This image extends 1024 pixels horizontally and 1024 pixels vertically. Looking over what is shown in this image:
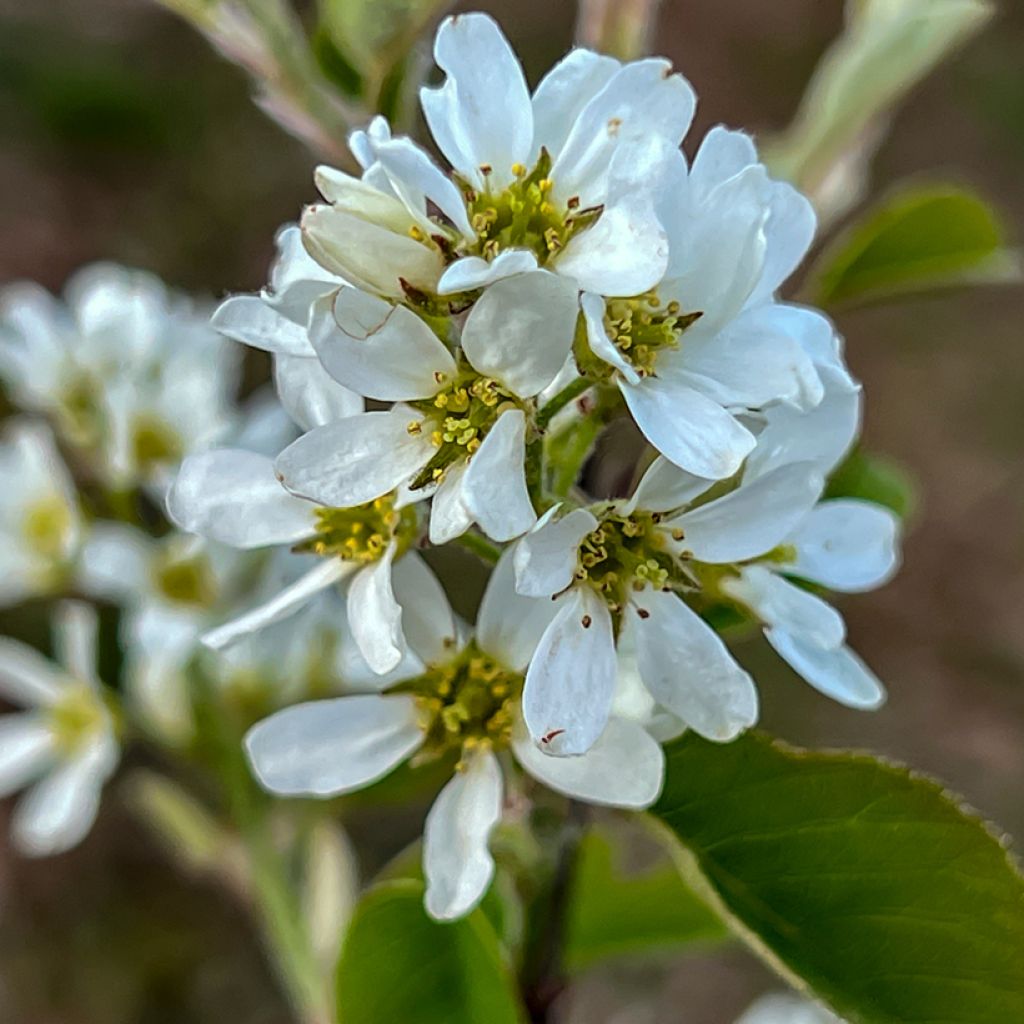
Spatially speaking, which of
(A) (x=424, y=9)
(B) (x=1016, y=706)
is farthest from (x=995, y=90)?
(A) (x=424, y=9)

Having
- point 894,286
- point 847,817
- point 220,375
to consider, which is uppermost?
point 894,286

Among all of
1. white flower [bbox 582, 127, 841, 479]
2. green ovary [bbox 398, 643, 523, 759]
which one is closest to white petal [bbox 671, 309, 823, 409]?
white flower [bbox 582, 127, 841, 479]

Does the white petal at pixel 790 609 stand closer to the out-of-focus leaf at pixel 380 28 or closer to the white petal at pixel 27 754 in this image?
the out-of-focus leaf at pixel 380 28

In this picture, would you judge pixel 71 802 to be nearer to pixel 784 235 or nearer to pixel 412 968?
pixel 412 968

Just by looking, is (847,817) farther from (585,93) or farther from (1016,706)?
(1016,706)

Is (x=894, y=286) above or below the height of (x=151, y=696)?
above

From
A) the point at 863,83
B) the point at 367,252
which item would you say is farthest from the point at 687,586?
the point at 863,83

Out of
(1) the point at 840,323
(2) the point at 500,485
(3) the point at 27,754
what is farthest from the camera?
(1) the point at 840,323
